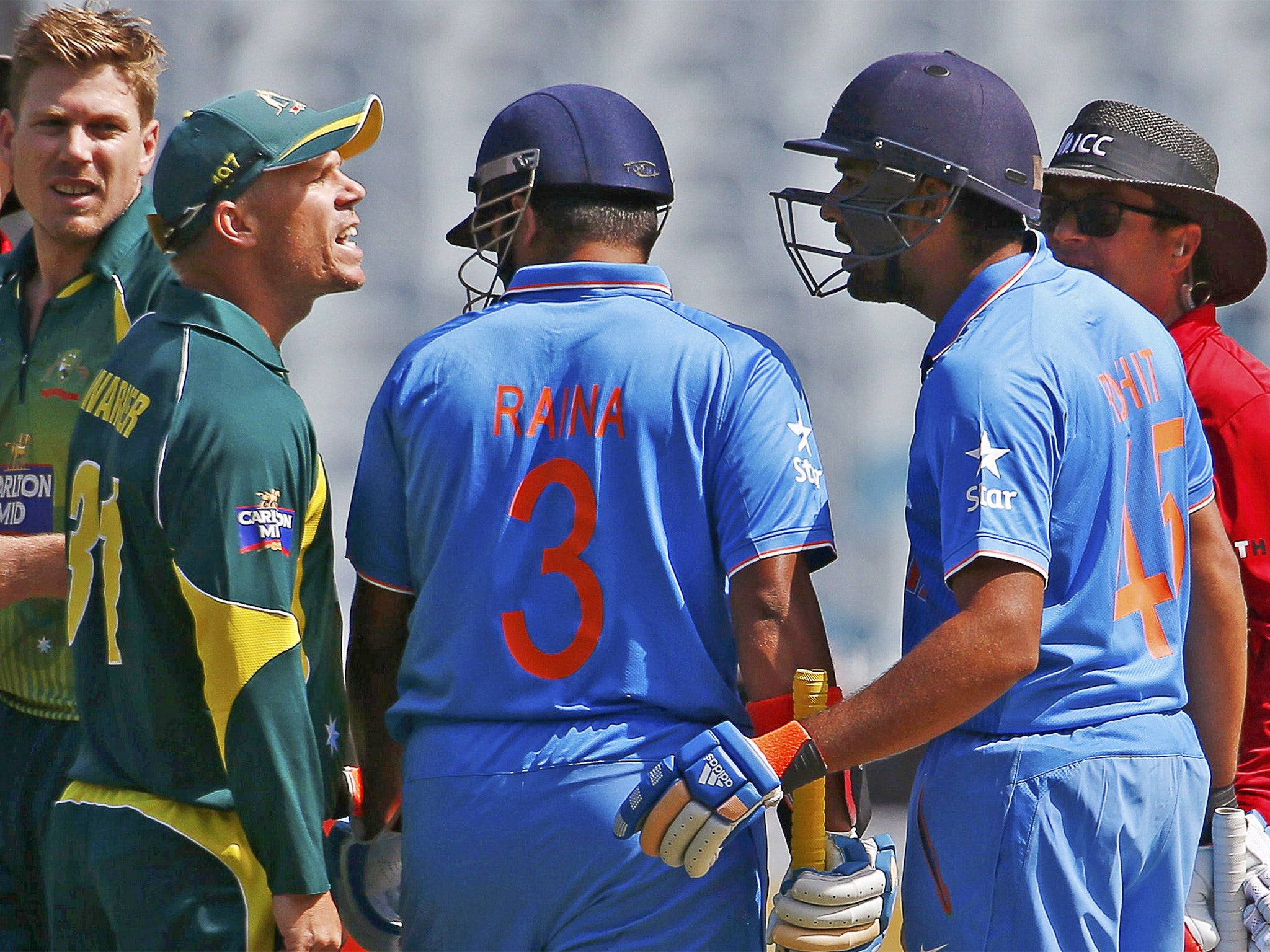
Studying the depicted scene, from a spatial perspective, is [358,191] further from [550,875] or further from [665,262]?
[665,262]

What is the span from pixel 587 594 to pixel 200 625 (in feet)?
1.84

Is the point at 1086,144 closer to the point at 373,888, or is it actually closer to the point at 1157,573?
the point at 1157,573

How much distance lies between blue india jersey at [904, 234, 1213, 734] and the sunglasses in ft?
2.81

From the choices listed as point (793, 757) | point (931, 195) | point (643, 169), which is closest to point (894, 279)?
point (931, 195)

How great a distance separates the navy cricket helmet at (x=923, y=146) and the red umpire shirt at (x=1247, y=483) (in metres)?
0.74

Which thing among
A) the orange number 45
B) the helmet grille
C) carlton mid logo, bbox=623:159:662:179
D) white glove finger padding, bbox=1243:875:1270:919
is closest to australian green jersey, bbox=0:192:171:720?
carlton mid logo, bbox=623:159:662:179

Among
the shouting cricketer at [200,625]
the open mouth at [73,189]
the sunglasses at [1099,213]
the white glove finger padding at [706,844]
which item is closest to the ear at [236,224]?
the shouting cricketer at [200,625]

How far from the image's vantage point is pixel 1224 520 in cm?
310

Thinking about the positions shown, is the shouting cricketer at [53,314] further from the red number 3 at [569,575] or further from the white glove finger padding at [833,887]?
the white glove finger padding at [833,887]

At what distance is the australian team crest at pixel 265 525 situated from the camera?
7.26ft

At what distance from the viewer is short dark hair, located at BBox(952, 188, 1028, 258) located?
2512 mm

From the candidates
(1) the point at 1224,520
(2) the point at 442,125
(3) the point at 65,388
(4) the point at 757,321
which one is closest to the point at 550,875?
(3) the point at 65,388

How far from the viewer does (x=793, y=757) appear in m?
2.14

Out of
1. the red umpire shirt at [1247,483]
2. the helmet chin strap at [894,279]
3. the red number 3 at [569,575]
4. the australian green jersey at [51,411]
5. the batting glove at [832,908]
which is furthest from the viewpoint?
the red umpire shirt at [1247,483]
